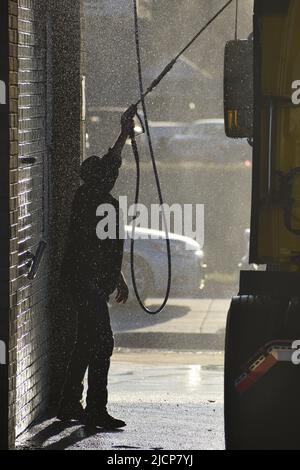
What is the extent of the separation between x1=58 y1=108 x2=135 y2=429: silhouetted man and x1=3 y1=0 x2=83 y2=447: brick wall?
29cm

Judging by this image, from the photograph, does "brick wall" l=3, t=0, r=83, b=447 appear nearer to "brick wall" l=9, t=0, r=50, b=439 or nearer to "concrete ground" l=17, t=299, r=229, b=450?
"brick wall" l=9, t=0, r=50, b=439

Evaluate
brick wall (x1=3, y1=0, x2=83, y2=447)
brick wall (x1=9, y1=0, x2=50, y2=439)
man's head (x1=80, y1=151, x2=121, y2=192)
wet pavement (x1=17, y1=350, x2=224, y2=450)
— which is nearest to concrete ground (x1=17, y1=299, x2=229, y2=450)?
wet pavement (x1=17, y1=350, x2=224, y2=450)

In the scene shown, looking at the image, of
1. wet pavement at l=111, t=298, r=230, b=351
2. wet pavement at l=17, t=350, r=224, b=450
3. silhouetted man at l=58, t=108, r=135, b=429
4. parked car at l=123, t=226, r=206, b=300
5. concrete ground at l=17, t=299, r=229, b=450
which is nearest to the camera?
wet pavement at l=17, t=350, r=224, b=450

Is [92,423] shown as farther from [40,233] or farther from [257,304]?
[257,304]

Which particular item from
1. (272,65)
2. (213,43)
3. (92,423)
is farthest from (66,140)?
(213,43)

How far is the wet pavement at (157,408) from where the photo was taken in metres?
8.69

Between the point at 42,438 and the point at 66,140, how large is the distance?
2295mm

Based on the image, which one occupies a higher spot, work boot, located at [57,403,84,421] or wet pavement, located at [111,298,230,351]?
work boot, located at [57,403,84,421]

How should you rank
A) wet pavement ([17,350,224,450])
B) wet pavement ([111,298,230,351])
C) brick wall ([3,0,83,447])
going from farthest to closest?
wet pavement ([111,298,230,351]) < wet pavement ([17,350,224,450]) < brick wall ([3,0,83,447])

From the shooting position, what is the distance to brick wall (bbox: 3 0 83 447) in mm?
8008

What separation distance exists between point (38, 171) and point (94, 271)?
768 mm

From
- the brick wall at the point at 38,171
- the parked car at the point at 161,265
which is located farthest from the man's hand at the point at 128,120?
the parked car at the point at 161,265

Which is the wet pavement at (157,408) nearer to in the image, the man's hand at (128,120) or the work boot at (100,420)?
the work boot at (100,420)

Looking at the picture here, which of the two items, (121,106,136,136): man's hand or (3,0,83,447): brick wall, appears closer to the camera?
(3,0,83,447): brick wall
